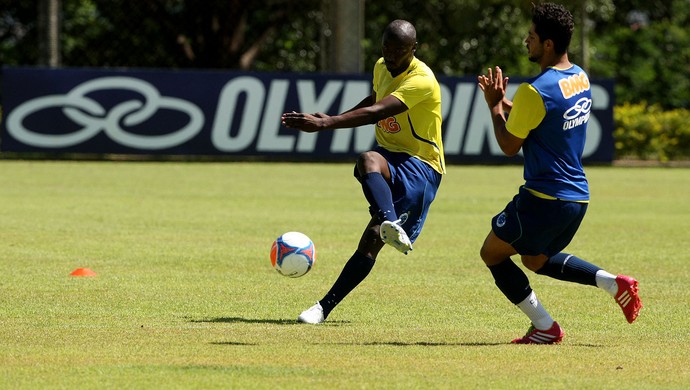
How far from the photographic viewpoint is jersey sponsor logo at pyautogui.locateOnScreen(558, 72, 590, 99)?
791 centimetres

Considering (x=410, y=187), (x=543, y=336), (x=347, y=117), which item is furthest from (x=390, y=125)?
(x=543, y=336)

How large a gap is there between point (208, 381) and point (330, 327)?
2182 millimetres

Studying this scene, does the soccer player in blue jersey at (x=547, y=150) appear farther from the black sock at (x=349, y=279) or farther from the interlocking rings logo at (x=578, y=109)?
the black sock at (x=349, y=279)

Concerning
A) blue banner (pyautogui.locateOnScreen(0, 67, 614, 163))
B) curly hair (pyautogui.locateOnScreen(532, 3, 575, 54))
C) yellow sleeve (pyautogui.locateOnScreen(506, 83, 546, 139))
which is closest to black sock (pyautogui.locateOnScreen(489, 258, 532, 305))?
yellow sleeve (pyautogui.locateOnScreen(506, 83, 546, 139))

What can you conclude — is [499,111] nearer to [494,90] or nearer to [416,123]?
[494,90]

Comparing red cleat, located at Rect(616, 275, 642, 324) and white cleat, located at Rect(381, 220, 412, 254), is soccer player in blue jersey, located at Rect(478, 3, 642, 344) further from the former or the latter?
white cleat, located at Rect(381, 220, 412, 254)

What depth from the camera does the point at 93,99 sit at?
28953 mm

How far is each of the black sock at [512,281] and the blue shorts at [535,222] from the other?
21 centimetres

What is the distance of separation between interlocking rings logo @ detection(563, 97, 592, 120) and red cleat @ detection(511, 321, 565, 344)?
1.38m

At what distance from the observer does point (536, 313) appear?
326 inches

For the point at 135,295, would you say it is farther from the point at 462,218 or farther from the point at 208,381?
the point at 462,218

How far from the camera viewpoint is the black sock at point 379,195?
871 cm

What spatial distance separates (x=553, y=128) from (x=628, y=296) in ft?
3.91

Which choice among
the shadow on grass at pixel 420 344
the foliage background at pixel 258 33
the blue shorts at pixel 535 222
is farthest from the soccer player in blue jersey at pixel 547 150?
the foliage background at pixel 258 33
